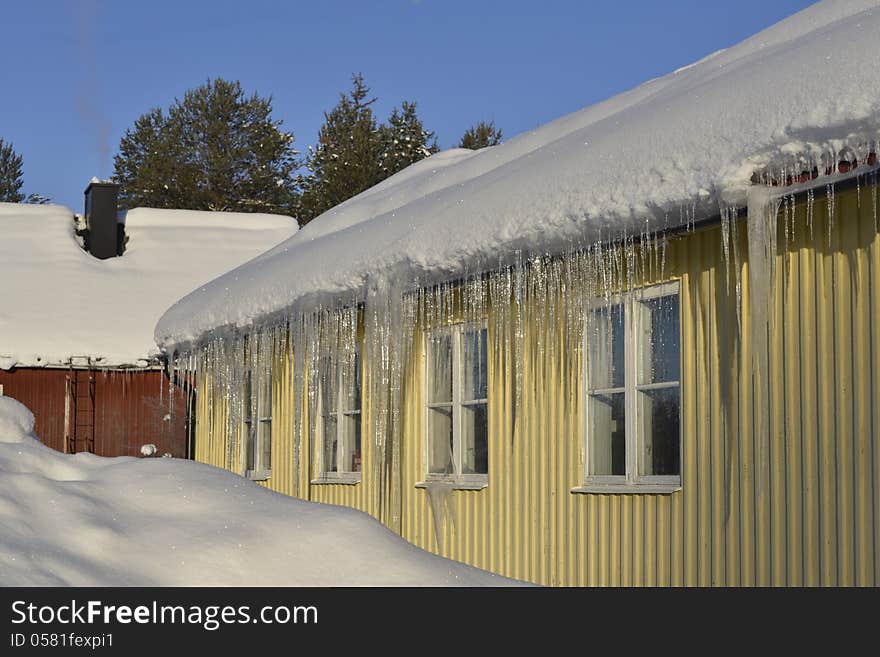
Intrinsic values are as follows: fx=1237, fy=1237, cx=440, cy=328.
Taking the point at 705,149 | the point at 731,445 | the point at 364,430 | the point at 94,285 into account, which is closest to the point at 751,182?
the point at 705,149

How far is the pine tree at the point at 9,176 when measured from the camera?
44953 millimetres

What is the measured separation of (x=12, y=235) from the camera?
22828 mm

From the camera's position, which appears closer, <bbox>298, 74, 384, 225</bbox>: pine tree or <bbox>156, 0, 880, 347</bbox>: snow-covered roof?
<bbox>156, 0, 880, 347</bbox>: snow-covered roof

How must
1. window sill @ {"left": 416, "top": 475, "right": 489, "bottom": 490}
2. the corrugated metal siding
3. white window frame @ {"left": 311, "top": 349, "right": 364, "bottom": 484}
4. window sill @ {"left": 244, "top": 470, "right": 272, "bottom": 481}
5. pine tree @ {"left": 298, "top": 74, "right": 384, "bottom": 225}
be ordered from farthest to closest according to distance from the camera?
pine tree @ {"left": 298, "top": 74, "right": 384, "bottom": 225} → the corrugated metal siding → window sill @ {"left": 244, "top": 470, "right": 272, "bottom": 481} → white window frame @ {"left": 311, "top": 349, "right": 364, "bottom": 484} → window sill @ {"left": 416, "top": 475, "right": 489, "bottom": 490}

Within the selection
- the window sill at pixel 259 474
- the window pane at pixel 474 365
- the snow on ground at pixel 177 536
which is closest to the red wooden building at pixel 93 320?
the window sill at pixel 259 474

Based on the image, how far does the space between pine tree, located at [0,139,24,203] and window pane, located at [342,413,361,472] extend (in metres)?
37.6

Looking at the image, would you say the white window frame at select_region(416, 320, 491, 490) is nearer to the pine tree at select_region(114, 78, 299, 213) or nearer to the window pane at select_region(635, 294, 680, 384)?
the window pane at select_region(635, 294, 680, 384)

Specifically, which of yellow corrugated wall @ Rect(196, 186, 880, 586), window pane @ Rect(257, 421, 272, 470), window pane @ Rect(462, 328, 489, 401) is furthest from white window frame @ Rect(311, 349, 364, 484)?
yellow corrugated wall @ Rect(196, 186, 880, 586)

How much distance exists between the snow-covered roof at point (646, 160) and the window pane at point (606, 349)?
624 mm

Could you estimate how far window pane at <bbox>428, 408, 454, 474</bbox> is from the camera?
345 inches

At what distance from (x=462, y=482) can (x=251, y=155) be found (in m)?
34.1

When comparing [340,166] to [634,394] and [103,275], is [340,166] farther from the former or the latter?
[634,394]

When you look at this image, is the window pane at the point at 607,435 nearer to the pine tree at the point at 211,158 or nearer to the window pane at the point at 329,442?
the window pane at the point at 329,442
